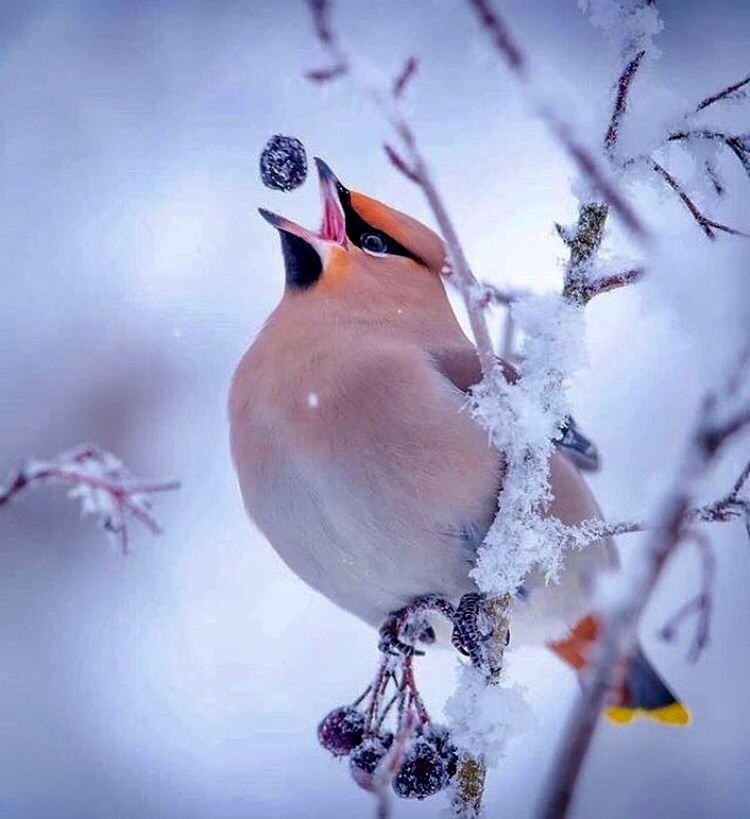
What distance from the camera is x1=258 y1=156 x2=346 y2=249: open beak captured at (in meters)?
1.82

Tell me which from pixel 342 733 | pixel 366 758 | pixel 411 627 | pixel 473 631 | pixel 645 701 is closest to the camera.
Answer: pixel 473 631

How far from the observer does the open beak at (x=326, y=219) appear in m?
1.82

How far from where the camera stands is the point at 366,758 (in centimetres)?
152

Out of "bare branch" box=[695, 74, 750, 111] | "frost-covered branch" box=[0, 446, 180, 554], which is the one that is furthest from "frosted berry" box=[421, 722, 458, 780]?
"bare branch" box=[695, 74, 750, 111]

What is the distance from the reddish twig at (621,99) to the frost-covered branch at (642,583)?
0.66m

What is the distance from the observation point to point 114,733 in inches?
155

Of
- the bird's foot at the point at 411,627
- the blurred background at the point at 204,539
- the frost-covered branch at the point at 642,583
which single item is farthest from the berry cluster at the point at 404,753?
the blurred background at the point at 204,539

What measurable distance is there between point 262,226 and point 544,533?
2.92m

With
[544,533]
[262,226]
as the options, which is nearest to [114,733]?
[262,226]

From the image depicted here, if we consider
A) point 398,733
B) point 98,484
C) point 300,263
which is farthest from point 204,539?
point 98,484

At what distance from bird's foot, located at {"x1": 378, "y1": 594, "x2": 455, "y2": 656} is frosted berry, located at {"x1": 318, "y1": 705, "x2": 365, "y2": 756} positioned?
0.34ft

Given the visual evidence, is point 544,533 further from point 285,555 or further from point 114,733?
point 114,733

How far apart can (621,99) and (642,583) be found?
2.40 ft

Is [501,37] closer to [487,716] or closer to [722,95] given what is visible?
[722,95]
